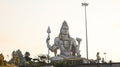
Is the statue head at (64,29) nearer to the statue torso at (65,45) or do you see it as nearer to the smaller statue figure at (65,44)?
the smaller statue figure at (65,44)

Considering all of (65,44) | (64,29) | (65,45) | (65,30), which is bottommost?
(65,45)

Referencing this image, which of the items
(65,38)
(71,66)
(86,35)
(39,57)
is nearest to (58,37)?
(65,38)

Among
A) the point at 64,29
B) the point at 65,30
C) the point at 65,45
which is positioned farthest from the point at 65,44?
the point at 64,29

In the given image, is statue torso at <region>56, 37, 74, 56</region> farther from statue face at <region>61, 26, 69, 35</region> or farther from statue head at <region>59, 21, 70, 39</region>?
statue face at <region>61, 26, 69, 35</region>

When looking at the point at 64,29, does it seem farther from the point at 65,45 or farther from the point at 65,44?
the point at 65,45

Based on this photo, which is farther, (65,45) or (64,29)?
(65,45)

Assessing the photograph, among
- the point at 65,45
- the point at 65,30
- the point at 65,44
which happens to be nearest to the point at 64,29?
the point at 65,30

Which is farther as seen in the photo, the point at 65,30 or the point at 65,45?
the point at 65,45

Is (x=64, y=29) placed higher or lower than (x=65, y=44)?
higher

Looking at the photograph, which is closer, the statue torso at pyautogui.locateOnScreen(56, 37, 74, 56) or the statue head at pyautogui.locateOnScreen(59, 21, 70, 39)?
the statue head at pyautogui.locateOnScreen(59, 21, 70, 39)

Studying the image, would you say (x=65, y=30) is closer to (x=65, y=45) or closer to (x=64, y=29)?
Answer: (x=64, y=29)

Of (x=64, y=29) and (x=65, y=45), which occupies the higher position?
(x=64, y=29)

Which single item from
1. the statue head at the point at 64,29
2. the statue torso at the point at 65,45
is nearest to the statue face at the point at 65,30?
the statue head at the point at 64,29

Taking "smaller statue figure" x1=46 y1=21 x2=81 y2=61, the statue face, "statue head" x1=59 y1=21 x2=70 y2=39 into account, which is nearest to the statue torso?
"smaller statue figure" x1=46 y1=21 x2=81 y2=61
